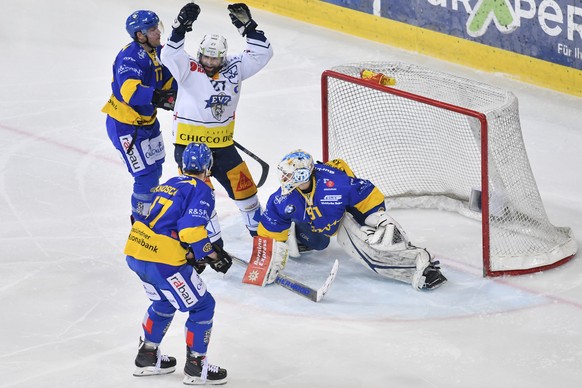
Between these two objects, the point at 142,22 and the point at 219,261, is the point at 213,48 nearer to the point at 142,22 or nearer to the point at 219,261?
the point at 142,22

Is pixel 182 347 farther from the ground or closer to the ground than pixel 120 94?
closer to the ground

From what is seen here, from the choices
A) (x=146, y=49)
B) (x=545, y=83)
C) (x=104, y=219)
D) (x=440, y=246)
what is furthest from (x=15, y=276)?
(x=545, y=83)

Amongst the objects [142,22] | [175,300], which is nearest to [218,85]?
[142,22]

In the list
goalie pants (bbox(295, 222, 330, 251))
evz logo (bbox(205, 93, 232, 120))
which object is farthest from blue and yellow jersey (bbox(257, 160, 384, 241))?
evz logo (bbox(205, 93, 232, 120))

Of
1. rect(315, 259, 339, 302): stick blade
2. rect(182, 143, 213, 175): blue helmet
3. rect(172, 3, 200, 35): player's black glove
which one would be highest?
rect(172, 3, 200, 35): player's black glove

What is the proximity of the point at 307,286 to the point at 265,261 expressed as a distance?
0.80 feet

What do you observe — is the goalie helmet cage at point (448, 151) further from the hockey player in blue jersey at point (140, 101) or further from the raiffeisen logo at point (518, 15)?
the raiffeisen logo at point (518, 15)

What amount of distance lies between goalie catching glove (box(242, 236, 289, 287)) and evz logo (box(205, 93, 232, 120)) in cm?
65

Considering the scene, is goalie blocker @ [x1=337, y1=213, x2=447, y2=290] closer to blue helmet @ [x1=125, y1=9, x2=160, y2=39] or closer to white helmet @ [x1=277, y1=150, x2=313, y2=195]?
white helmet @ [x1=277, y1=150, x2=313, y2=195]

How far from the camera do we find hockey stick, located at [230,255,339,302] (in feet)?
20.5

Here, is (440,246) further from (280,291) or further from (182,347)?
(182,347)

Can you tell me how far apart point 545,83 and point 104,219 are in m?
3.24

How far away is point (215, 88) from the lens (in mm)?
6504

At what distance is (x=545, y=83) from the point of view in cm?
881
